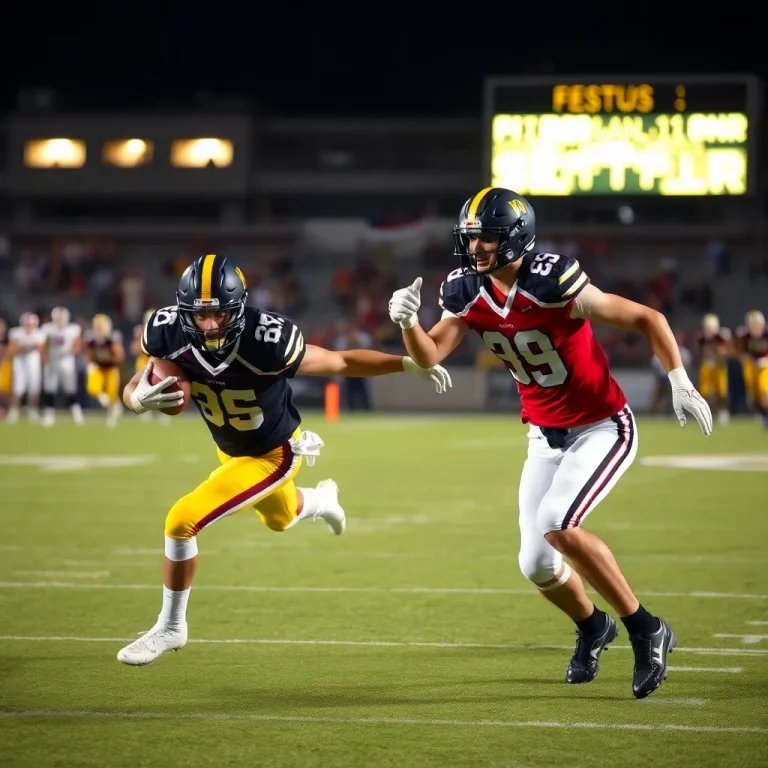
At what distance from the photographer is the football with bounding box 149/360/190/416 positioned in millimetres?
5363

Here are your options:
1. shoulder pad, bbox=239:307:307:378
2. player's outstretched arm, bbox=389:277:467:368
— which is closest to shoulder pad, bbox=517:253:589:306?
player's outstretched arm, bbox=389:277:467:368

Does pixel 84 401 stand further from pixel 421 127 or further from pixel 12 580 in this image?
pixel 12 580

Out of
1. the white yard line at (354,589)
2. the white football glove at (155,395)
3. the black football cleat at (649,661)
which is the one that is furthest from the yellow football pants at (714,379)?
the white football glove at (155,395)

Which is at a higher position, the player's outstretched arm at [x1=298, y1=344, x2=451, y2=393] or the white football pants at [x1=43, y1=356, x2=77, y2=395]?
the player's outstretched arm at [x1=298, y1=344, x2=451, y2=393]

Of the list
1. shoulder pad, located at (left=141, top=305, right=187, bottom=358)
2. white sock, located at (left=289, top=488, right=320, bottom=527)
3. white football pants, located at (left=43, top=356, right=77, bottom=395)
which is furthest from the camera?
white football pants, located at (left=43, top=356, right=77, bottom=395)

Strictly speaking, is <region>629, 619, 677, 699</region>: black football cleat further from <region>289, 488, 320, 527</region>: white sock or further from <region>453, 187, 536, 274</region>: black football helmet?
<region>289, 488, 320, 527</region>: white sock

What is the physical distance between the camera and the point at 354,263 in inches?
1305

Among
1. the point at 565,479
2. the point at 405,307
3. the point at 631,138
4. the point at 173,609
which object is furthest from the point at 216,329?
the point at 631,138

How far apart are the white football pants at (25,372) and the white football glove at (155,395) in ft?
62.6

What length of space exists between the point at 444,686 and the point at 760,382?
15.4 metres

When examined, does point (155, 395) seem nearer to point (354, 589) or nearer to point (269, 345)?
point (269, 345)

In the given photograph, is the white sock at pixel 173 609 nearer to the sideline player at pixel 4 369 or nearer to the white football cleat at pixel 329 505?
the white football cleat at pixel 329 505

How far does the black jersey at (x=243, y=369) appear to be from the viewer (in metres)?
5.45

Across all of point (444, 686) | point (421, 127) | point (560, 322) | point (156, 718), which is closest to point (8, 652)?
point (156, 718)
